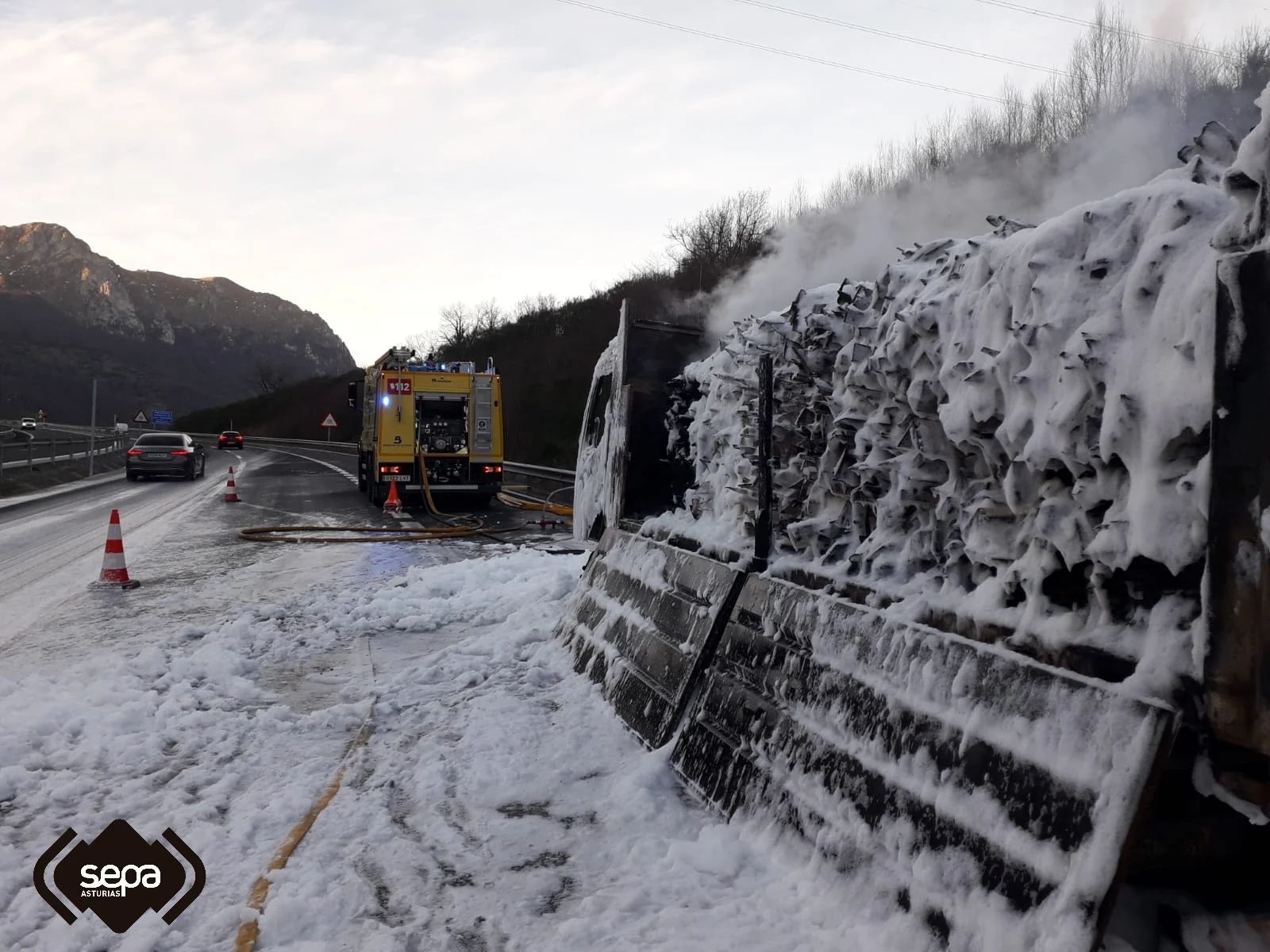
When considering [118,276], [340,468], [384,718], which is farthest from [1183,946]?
[118,276]

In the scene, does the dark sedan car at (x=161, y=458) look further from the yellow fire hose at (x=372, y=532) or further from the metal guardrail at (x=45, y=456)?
the yellow fire hose at (x=372, y=532)

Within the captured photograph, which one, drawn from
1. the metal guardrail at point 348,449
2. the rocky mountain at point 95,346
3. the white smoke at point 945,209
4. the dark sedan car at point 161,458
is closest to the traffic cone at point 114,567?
the white smoke at point 945,209

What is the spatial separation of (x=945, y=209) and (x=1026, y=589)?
7.23 meters

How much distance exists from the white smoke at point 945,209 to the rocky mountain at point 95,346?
10967 centimetres

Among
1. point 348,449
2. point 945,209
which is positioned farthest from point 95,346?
point 945,209

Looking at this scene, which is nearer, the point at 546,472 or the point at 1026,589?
the point at 1026,589

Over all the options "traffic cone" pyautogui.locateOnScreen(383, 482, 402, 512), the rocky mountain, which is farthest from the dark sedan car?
the rocky mountain

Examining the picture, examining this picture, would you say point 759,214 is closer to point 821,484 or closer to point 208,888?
point 821,484

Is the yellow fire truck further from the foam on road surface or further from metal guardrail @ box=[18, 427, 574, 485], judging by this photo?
the foam on road surface

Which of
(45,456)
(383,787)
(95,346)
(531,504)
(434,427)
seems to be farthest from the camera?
(95,346)

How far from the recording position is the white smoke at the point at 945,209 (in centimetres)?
700

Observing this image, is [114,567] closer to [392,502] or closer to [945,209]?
[392,502]

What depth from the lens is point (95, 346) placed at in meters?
158

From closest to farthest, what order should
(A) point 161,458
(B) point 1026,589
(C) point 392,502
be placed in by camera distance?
1. (B) point 1026,589
2. (C) point 392,502
3. (A) point 161,458
